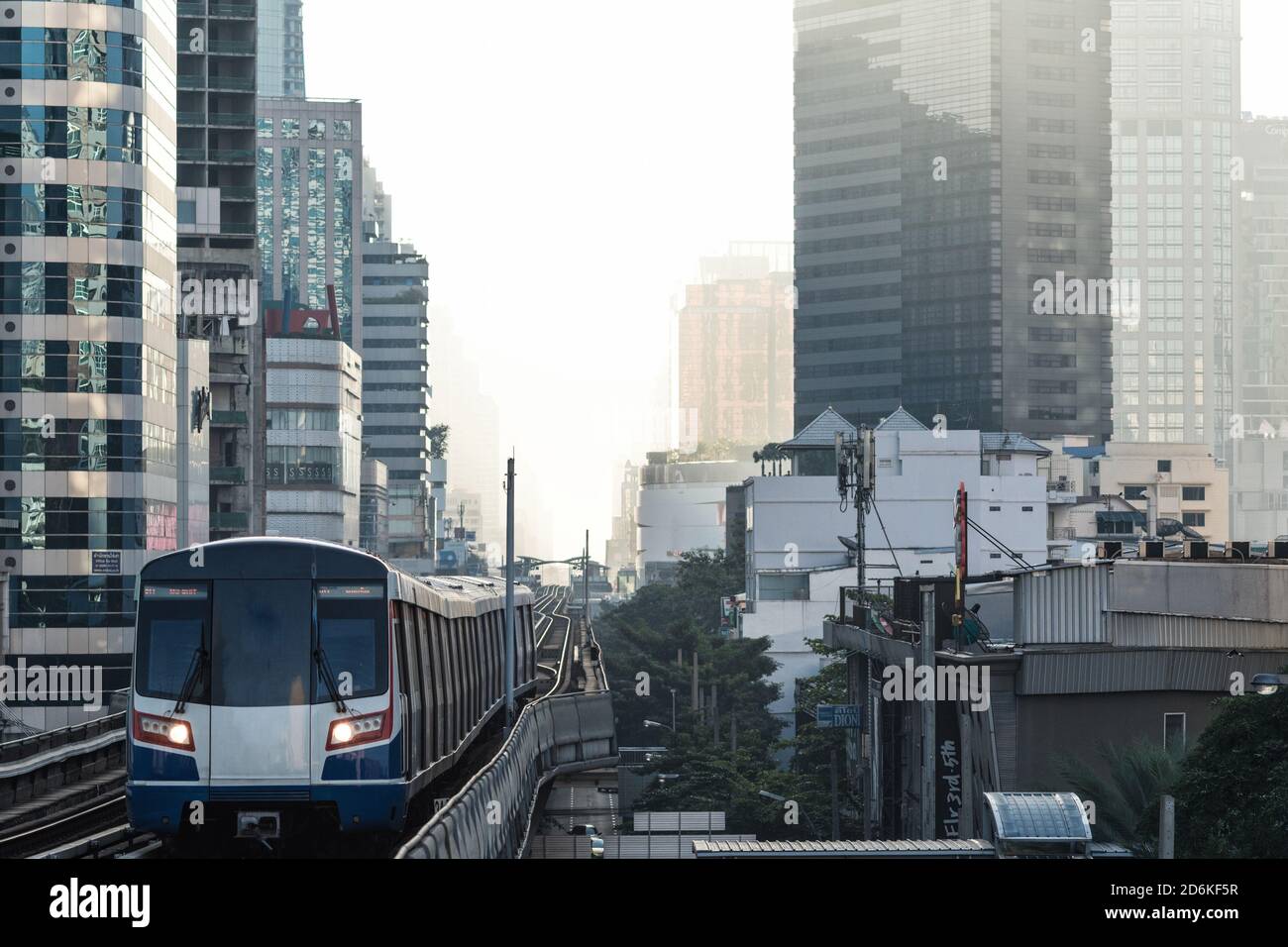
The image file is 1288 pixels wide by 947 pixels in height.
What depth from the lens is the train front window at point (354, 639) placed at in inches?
719

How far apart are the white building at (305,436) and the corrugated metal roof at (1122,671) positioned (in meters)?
113

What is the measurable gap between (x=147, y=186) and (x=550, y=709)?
41832mm

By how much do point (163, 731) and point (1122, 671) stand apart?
22712mm

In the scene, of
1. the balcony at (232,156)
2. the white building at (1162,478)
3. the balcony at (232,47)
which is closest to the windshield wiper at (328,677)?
the balcony at (232,156)

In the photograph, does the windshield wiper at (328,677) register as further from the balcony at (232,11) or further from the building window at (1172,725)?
the balcony at (232,11)

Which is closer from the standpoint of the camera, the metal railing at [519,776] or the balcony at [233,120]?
the metal railing at [519,776]

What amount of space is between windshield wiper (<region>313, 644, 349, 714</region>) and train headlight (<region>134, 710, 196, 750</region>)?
4.86 feet

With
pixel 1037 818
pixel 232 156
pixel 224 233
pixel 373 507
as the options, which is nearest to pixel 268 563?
pixel 1037 818

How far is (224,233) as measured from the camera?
344ft

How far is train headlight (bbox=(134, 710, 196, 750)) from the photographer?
17844 mm

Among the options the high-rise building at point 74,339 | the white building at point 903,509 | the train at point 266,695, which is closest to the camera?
the train at point 266,695

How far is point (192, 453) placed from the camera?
83.6 meters

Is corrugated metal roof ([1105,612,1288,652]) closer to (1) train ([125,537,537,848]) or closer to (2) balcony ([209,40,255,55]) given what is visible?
(1) train ([125,537,537,848])
